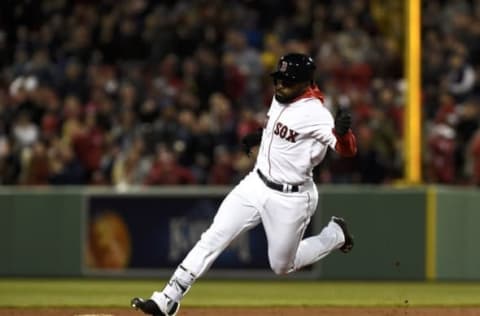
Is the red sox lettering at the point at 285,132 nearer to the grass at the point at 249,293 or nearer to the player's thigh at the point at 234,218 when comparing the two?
the player's thigh at the point at 234,218

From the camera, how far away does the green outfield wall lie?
1534 cm

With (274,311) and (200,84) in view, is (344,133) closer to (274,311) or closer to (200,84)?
(274,311)

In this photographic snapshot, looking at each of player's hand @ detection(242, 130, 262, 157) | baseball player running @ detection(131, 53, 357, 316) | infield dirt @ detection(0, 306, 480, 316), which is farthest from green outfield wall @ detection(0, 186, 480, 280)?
baseball player running @ detection(131, 53, 357, 316)

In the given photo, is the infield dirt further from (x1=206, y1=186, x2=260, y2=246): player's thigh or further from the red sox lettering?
the red sox lettering

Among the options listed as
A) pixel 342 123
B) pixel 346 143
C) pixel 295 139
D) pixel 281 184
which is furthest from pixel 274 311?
pixel 342 123

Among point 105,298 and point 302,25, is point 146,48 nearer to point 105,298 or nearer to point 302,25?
point 302,25

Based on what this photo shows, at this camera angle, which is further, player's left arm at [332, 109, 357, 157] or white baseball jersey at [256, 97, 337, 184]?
white baseball jersey at [256, 97, 337, 184]

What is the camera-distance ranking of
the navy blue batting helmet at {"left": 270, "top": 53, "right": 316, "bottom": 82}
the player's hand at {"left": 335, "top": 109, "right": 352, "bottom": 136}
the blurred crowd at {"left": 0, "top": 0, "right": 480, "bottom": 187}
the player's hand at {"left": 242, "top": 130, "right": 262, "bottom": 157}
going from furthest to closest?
1. the blurred crowd at {"left": 0, "top": 0, "right": 480, "bottom": 187}
2. the player's hand at {"left": 242, "top": 130, "right": 262, "bottom": 157}
3. the navy blue batting helmet at {"left": 270, "top": 53, "right": 316, "bottom": 82}
4. the player's hand at {"left": 335, "top": 109, "right": 352, "bottom": 136}

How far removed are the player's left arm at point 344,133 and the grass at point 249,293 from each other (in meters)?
3.37

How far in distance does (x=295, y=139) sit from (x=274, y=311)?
7.88 ft

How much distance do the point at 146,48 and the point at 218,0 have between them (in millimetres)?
1413

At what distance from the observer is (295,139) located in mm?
8539

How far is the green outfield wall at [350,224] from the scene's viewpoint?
50.3ft

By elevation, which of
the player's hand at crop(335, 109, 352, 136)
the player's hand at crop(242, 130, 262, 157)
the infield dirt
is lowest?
the infield dirt
